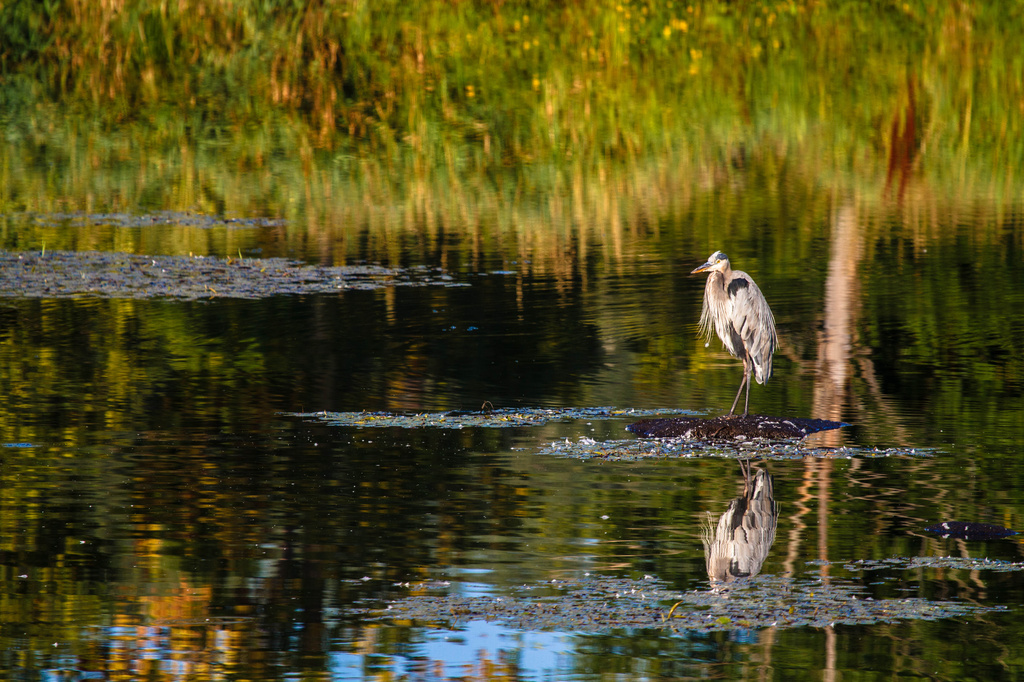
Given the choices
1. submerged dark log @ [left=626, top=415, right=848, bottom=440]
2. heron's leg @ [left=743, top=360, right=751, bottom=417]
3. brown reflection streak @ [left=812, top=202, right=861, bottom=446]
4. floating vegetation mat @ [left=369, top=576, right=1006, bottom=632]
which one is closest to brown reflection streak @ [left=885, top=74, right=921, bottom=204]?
brown reflection streak @ [left=812, top=202, right=861, bottom=446]

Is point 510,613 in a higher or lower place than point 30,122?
lower

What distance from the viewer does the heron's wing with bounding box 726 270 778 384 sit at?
10.5m

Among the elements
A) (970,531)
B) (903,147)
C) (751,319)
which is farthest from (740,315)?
(903,147)

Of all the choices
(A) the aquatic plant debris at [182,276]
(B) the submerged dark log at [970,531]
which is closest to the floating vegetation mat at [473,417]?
(B) the submerged dark log at [970,531]

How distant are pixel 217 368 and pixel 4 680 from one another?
19.1 ft

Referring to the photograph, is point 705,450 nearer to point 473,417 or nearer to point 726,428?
point 726,428

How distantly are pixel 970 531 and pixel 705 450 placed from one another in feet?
6.47

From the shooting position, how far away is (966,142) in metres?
22.8

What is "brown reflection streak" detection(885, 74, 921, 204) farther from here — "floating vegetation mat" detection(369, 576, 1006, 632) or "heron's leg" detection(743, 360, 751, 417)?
"floating vegetation mat" detection(369, 576, 1006, 632)

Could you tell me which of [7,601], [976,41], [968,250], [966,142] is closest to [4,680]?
[7,601]

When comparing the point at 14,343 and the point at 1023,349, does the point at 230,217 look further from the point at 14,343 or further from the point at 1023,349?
the point at 1023,349

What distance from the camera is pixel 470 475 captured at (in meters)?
9.18

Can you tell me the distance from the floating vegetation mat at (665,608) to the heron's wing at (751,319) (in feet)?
11.3

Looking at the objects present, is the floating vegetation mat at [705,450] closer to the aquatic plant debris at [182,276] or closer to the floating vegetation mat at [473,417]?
the floating vegetation mat at [473,417]
